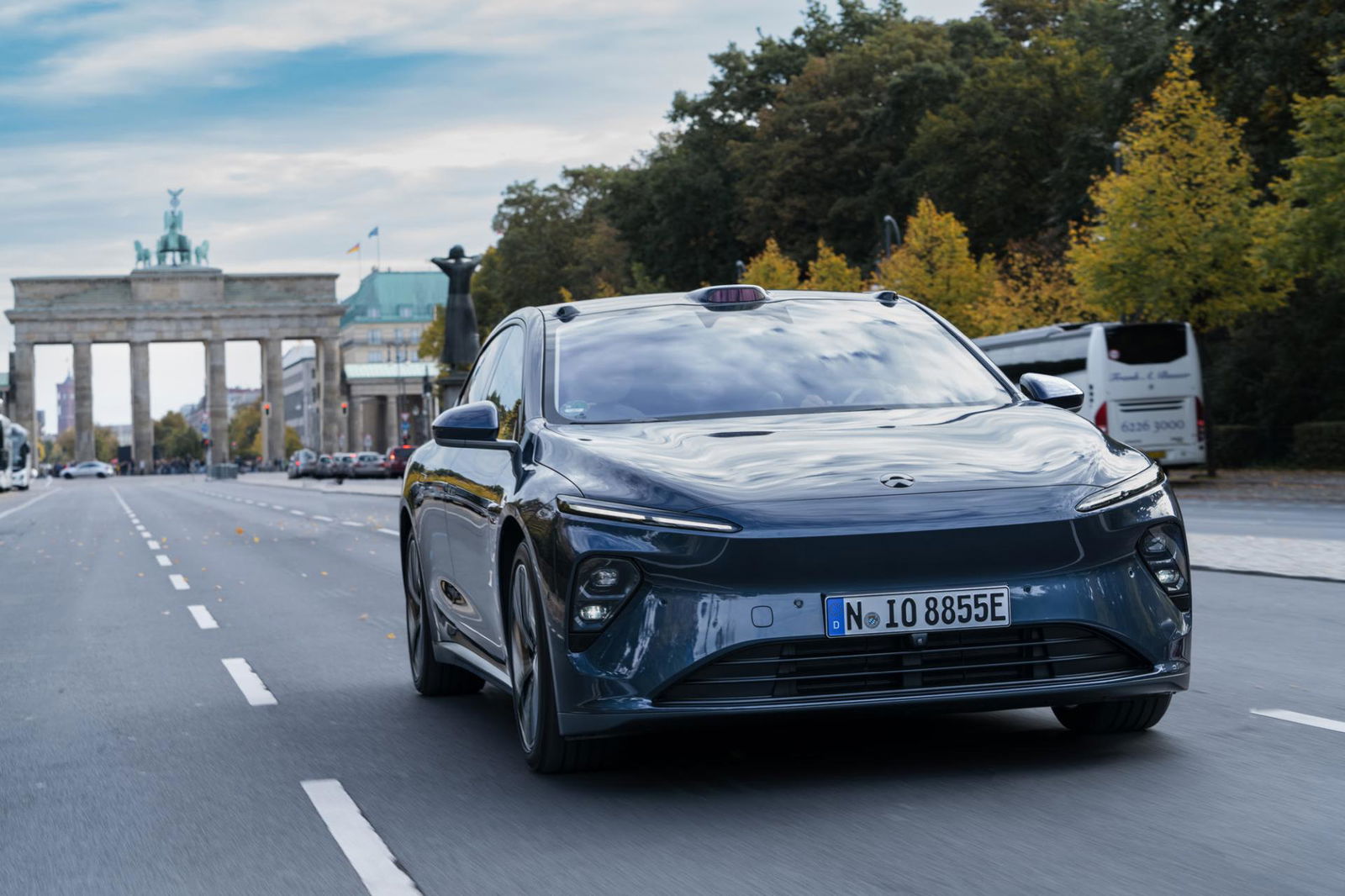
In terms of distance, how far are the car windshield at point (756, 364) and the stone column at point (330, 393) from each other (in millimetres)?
131057

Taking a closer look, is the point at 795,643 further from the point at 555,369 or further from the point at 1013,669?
the point at 555,369

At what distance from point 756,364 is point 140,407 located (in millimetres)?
140727

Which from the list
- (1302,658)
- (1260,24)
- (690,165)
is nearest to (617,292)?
(690,165)

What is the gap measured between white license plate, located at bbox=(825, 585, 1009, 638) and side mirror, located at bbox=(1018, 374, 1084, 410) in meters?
1.53

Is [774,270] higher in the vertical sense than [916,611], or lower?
higher

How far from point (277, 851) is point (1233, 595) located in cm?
854

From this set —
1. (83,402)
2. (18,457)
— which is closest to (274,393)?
(83,402)

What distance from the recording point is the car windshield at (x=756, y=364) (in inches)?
265

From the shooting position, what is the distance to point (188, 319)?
13800cm

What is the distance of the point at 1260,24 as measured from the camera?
36656 mm

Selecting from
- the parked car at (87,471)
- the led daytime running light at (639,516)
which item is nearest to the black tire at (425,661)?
the led daytime running light at (639,516)

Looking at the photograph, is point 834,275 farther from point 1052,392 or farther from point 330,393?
point 330,393

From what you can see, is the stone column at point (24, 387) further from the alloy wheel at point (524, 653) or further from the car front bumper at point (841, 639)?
the car front bumper at point (841, 639)

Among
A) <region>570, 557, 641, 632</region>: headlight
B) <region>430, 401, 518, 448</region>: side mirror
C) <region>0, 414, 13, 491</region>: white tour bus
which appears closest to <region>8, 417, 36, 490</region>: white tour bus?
<region>0, 414, 13, 491</region>: white tour bus
